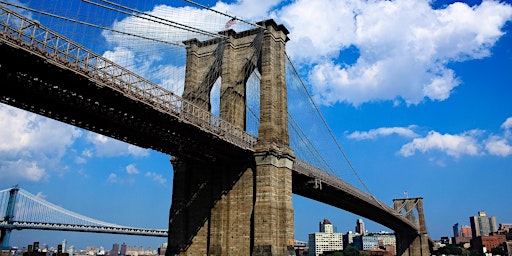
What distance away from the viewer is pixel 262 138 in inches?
1586

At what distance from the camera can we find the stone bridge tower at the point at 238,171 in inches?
1518

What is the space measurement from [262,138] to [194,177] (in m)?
8.52

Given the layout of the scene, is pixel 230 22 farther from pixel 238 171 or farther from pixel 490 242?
pixel 490 242

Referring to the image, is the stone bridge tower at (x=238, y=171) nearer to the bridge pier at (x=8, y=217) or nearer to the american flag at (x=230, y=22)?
the american flag at (x=230, y=22)

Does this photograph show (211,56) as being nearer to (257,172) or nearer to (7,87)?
(257,172)

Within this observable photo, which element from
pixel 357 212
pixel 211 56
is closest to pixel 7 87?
pixel 211 56

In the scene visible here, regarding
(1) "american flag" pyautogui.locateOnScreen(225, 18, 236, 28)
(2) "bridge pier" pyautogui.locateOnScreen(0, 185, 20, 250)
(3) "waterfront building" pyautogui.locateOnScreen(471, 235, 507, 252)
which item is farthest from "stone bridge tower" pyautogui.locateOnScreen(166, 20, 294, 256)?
(3) "waterfront building" pyautogui.locateOnScreen(471, 235, 507, 252)

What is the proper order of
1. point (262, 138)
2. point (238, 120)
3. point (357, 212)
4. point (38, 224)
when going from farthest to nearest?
point (38, 224), point (357, 212), point (238, 120), point (262, 138)

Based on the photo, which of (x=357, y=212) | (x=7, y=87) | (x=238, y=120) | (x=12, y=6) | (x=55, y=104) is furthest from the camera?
(x=357, y=212)

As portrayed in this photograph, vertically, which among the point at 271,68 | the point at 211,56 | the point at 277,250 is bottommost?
the point at 277,250

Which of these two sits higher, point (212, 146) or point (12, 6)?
point (12, 6)

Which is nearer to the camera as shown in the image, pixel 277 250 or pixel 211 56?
pixel 277 250

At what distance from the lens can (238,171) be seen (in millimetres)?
41031

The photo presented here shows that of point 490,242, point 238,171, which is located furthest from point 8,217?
point 490,242
